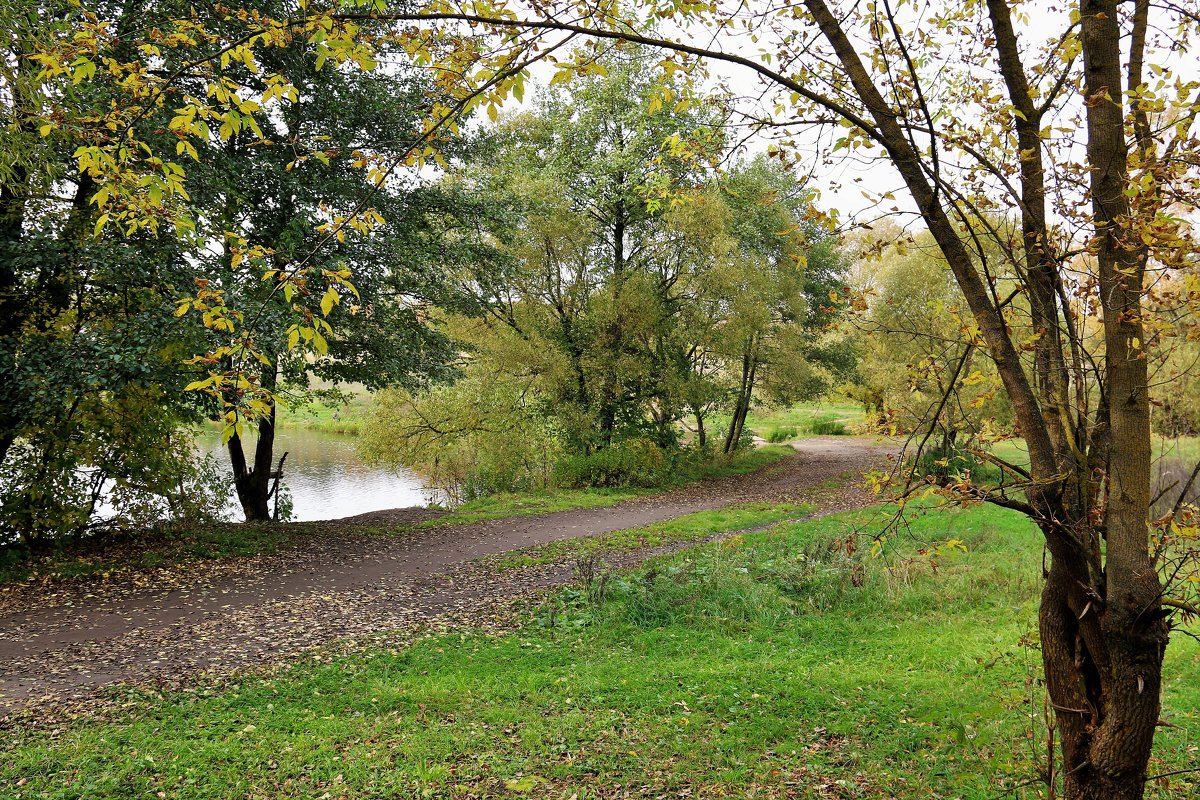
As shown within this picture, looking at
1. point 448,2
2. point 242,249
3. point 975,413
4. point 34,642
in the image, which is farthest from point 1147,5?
point 975,413

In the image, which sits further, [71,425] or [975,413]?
[975,413]

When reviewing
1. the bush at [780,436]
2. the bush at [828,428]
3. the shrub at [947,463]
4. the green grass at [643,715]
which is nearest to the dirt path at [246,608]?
the green grass at [643,715]

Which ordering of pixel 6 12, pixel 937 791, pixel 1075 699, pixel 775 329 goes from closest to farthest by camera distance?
pixel 1075 699
pixel 937 791
pixel 6 12
pixel 775 329

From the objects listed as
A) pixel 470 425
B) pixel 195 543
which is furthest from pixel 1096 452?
pixel 470 425

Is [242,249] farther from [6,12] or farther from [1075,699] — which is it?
[6,12]

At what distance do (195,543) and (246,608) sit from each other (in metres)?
3.17

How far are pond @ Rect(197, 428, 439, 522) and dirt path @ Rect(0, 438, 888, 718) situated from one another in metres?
6.17

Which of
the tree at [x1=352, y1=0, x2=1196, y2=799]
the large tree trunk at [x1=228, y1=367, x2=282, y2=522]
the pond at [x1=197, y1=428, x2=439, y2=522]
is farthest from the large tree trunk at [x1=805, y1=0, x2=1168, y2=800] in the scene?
the pond at [x1=197, y1=428, x2=439, y2=522]

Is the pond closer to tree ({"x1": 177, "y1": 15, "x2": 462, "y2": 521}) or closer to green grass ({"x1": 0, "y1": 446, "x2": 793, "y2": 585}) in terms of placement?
green grass ({"x1": 0, "y1": 446, "x2": 793, "y2": 585})

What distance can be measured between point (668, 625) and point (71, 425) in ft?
26.5

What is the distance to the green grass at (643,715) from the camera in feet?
14.4

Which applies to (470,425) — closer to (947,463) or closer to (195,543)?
(195,543)

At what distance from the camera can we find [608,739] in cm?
506

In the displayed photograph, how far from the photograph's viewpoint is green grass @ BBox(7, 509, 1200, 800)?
439 centimetres
